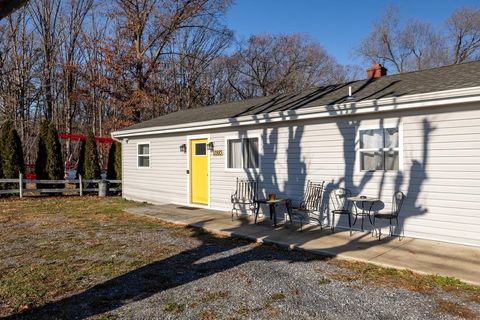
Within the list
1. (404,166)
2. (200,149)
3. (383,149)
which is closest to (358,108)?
(383,149)

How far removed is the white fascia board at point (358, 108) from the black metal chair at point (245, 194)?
1.49m

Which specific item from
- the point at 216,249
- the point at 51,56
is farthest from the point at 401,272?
the point at 51,56

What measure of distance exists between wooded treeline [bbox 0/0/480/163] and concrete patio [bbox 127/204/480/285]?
592 inches

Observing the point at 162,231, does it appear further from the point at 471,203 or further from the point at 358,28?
the point at 358,28

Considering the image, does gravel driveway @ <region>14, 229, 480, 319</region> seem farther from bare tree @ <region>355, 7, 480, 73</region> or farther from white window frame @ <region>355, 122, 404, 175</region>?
bare tree @ <region>355, 7, 480, 73</region>

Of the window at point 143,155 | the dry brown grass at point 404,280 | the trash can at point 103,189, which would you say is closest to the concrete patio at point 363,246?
the dry brown grass at point 404,280

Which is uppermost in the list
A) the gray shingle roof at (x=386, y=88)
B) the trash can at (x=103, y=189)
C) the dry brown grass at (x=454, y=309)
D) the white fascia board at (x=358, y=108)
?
the gray shingle roof at (x=386, y=88)

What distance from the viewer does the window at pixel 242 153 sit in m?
8.77

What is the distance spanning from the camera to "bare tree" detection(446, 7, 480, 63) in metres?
27.0

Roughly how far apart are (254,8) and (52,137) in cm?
1572

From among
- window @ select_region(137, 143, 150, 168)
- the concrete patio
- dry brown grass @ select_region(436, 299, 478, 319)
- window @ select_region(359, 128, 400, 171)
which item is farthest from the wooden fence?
dry brown grass @ select_region(436, 299, 478, 319)

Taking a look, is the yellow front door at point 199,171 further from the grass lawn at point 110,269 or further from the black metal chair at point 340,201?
the black metal chair at point 340,201

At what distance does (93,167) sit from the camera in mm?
15484

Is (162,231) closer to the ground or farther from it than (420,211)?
closer to the ground
